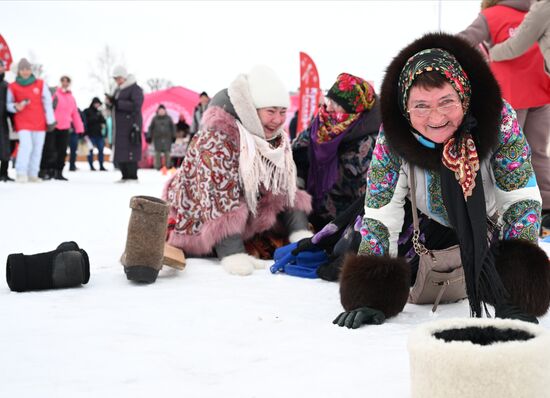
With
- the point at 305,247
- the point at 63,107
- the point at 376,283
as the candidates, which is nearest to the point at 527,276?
the point at 376,283

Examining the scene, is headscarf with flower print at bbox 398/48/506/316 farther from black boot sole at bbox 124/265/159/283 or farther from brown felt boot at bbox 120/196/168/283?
black boot sole at bbox 124/265/159/283

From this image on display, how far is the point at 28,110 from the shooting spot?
7.47 meters

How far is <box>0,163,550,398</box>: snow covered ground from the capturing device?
1419mm

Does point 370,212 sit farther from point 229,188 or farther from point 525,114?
point 525,114

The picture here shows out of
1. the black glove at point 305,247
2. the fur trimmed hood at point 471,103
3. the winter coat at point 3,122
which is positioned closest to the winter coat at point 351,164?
the black glove at point 305,247

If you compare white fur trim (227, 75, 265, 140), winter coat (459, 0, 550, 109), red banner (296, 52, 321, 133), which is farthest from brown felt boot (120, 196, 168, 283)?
red banner (296, 52, 321, 133)

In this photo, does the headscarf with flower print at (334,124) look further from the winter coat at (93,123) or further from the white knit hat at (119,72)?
the winter coat at (93,123)

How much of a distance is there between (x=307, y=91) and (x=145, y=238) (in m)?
8.91

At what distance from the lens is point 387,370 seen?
1486mm

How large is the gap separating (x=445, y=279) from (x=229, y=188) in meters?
1.31

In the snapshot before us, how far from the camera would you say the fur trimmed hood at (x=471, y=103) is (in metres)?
1.80

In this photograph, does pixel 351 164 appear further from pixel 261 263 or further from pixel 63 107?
pixel 63 107

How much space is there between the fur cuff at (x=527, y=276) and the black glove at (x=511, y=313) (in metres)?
0.08

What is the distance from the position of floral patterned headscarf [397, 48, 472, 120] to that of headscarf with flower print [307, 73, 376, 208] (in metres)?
1.39
